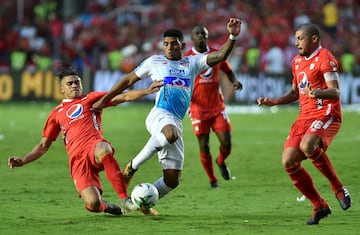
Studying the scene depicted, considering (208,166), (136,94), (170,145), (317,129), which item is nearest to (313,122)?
(317,129)

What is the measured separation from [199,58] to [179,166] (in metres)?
1.35

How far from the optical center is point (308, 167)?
16.4 meters

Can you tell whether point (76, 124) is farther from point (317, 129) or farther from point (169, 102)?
point (317, 129)

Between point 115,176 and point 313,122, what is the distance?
2300 millimetres

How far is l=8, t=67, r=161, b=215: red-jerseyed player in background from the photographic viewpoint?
10.6 meters

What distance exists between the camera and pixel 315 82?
10766mm

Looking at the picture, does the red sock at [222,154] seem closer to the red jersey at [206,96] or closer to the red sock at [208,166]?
the red sock at [208,166]

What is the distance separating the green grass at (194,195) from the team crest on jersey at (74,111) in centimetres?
116

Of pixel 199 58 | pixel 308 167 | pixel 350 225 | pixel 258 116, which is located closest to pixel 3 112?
pixel 258 116

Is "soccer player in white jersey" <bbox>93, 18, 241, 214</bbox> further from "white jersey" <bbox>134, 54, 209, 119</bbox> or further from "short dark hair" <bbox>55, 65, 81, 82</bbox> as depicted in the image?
"short dark hair" <bbox>55, 65, 81, 82</bbox>

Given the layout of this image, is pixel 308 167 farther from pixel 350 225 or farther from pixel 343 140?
pixel 350 225

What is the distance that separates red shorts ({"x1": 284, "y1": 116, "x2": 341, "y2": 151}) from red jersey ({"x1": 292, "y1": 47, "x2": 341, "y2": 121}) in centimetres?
7

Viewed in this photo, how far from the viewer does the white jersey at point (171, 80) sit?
36.8 ft

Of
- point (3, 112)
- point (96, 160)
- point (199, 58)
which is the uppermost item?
point (199, 58)
